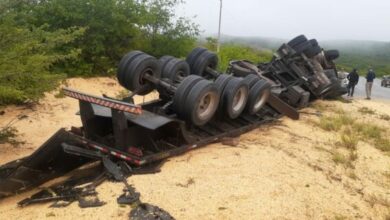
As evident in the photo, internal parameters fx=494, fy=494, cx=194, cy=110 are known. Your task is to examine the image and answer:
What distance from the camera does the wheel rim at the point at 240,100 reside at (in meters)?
9.55

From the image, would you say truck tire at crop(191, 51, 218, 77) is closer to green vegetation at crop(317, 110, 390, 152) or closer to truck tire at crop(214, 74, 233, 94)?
truck tire at crop(214, 74, 233, 94)

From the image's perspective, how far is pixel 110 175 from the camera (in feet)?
23.5

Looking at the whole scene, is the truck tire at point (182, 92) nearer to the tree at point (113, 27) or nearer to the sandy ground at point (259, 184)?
the sandy ground at point (259, 184)

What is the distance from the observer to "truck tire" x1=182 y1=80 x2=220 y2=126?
830 centimetres

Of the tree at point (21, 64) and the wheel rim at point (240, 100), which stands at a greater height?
the tree at point (21, 64)

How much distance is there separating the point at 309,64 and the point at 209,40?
15.1 m

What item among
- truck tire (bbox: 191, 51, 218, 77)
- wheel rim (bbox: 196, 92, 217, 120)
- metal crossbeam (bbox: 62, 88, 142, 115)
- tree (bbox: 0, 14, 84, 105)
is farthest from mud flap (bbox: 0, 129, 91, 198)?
truck tire (bbox: 191, 51, 218, 77)

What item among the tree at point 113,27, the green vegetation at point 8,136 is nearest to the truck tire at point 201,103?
the green vegetation at point 8,136

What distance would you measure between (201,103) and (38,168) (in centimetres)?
292

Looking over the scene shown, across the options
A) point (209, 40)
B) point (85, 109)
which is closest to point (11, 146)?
point (85, 109)

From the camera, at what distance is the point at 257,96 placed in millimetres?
10109

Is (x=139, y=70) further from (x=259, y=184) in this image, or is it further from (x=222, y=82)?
(x=259, y=184)

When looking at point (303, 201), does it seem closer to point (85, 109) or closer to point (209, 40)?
point (85, 109)

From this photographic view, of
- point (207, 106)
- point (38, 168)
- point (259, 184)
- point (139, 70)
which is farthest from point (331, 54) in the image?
point (38, 168)
